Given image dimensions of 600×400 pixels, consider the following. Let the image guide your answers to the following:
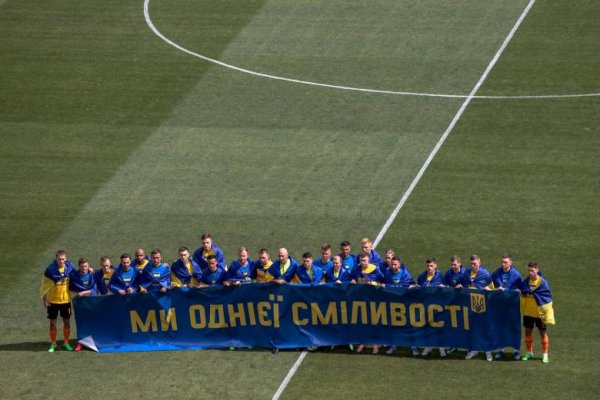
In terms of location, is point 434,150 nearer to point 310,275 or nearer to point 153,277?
point 310,275

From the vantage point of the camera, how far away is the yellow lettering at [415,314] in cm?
2286

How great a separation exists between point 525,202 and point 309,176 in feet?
15.4

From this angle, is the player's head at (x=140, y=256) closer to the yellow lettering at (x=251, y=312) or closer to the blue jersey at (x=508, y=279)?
the yellow lettering at (x=251, y=312)

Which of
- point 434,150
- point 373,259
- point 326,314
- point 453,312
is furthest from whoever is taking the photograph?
point 434,150

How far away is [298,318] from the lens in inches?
914

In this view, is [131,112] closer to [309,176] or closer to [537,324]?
[309,176]

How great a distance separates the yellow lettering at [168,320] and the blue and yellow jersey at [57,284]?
1.69 metres

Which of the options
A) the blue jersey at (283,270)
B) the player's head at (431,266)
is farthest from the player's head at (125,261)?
the player's head at (431,266)

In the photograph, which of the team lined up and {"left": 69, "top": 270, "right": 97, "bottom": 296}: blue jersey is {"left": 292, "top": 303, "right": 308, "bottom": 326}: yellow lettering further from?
{"left": 69, "top": 270, "right": 97, "bottom": 296}: blue jersey

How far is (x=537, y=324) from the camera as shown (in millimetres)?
22578

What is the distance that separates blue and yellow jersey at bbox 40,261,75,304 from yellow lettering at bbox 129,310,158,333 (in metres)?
1.20

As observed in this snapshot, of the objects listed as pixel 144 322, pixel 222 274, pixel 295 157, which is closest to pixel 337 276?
pixel 222 274

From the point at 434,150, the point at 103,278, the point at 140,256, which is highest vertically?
the point at 140,256

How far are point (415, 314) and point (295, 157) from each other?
850 cm
